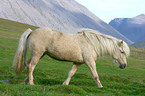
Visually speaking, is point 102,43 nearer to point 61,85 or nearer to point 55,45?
point 55,45

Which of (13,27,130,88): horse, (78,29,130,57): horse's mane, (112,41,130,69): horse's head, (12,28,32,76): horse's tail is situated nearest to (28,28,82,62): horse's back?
(13,27,130,88): horse

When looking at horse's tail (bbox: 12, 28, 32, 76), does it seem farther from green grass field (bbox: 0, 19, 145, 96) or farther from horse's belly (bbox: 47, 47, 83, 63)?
horse's belly (bbox: 47, 47, 83, 63)

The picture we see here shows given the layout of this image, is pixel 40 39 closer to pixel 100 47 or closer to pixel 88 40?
pixel 88 40

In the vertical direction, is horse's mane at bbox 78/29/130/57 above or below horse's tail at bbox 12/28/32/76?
above

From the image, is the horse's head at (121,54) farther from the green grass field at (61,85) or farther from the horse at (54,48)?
the horse at (54,48)

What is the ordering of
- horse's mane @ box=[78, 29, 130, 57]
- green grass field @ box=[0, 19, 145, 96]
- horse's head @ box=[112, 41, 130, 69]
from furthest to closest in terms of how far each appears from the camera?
horse's head @ box=[112, 41, 130, 69], horse's mane @ box=[78, 29, 130, 57], green grass field @ box=[0, 19, 145, 96]

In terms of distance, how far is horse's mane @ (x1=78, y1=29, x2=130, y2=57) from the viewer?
866cm

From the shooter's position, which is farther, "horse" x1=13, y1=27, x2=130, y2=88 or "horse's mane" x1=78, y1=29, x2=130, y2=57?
"horse's mane" x1=78, y1=29, x2=130, y2=57

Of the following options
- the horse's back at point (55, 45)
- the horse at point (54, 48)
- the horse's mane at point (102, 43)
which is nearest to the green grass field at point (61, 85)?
the horse's mane at point (102, 43)

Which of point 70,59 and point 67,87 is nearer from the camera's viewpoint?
point 67,87

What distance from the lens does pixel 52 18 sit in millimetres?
181250

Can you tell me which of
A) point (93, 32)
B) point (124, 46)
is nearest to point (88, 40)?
point (93, 32)

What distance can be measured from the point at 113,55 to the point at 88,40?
5.34 ft

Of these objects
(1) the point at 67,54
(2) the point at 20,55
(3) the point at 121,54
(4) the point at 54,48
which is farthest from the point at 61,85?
(3) the point at 121,54
